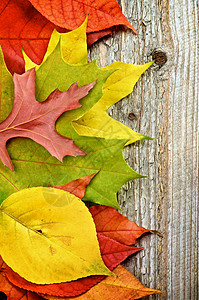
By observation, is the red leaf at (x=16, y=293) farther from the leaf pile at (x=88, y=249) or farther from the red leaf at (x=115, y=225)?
the red leaf at (x=115, y=225)

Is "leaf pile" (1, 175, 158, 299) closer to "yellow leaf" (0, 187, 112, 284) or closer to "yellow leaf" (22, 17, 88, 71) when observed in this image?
"yellow leaf" (0, 187, 112, 284)

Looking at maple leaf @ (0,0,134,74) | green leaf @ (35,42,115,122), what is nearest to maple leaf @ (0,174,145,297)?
green leaf @ (35,42,115,122)

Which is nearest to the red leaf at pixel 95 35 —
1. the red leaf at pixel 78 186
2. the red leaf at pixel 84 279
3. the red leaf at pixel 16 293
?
the red leaf at pixel 78 186

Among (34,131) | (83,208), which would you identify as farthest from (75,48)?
(83,208)

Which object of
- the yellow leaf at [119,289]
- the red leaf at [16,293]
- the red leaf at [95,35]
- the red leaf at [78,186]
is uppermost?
the red leaf at [95,35]

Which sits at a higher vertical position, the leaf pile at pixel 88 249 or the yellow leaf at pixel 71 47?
the yellow leaf at pixel 71 47

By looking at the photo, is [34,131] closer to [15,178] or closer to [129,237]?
[15,178]

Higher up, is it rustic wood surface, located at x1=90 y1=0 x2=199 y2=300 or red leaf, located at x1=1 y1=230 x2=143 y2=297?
rustic wood surface, located at x1=90 y1=0 x2=199 y2=300
